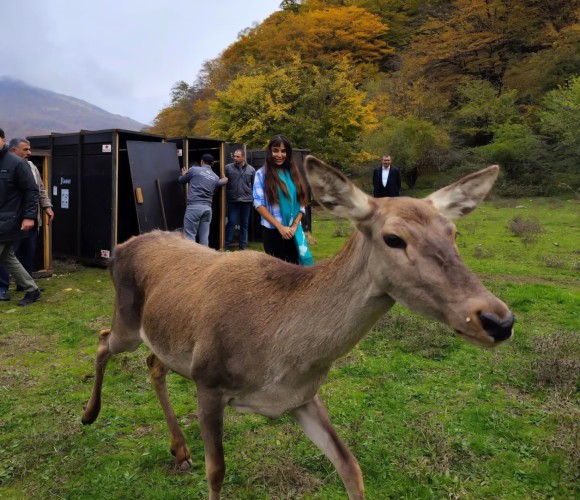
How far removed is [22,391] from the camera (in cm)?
454

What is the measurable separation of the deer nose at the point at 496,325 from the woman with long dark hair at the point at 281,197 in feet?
9.72

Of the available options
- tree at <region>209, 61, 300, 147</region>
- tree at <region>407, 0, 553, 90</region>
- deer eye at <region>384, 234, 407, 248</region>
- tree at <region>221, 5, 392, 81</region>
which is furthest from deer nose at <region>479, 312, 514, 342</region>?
tree at <region>221, 5, 392, 81</region>

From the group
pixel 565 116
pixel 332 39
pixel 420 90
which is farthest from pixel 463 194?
pixel 332 39

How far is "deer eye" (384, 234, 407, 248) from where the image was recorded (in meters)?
2.11

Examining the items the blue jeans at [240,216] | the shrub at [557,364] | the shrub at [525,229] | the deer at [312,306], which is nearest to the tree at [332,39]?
the shrub at [525,229]

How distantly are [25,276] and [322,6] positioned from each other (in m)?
54.3

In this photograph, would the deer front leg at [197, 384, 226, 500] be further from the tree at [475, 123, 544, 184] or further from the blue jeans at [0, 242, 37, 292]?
the tree at [475, 123, 544, 184]

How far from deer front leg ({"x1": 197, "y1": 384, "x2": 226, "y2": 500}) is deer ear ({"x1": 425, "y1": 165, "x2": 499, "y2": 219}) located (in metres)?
1.57

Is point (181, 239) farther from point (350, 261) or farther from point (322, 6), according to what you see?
point (322, 6)

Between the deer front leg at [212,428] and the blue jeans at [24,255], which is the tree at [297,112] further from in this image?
the deer front leg at [212,428]

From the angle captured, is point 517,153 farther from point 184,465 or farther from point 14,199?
point 184,465

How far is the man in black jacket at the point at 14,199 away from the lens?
6785mm

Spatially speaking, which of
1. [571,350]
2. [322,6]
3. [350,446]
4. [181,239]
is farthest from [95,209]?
[322,6]

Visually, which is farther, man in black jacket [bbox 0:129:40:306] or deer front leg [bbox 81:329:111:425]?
man in black jacket [bbox 0:129:40:306]
